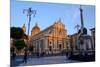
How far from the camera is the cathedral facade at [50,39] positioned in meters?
2.17

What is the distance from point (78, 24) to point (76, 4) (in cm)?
24

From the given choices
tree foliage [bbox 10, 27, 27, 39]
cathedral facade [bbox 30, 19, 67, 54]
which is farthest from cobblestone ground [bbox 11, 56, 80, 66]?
tree foliage [bbox 10, 27, 27, 39]

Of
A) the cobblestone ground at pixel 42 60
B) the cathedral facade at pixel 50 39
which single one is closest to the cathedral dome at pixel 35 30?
the cathedral facade at pixel 50 39

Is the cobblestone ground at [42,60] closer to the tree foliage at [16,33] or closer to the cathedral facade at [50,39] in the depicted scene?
the cathedral facade at [50,39]

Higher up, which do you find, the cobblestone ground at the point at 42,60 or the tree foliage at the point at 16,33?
the tree foliage at the point at 16,33

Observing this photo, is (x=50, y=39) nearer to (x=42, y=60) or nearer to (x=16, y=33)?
(x=42, y=60)

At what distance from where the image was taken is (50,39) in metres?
2.23

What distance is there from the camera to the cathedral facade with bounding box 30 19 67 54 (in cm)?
217

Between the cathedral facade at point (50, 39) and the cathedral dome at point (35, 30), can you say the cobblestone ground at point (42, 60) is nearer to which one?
the cathedral facade at point (50, 39)

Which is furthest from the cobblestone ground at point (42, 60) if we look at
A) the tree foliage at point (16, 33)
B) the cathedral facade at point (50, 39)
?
the tree foliage at point (16, 33)

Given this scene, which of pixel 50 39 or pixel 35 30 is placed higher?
pixel 35 30

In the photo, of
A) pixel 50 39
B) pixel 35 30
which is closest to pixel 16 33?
pixel 35 30
